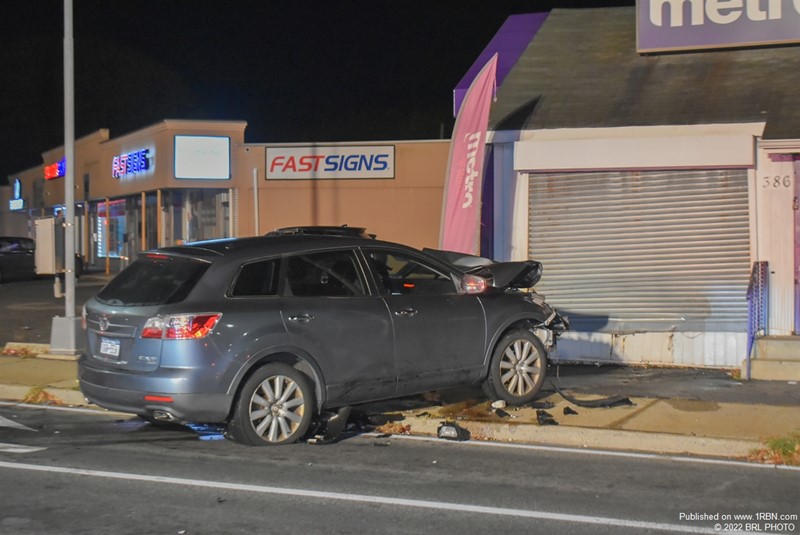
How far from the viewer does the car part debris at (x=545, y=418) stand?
8195 millimetres

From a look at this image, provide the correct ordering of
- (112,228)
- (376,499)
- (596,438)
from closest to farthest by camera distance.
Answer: (376,499), (596,438), (112,228)

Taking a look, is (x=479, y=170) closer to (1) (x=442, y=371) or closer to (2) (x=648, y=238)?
(2) (x=648, y=238)

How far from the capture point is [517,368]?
9016 mm

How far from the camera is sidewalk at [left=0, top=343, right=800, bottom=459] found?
7770 millimetres

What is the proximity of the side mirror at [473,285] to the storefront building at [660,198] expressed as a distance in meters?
3.70

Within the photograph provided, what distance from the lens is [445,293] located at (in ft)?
28.0

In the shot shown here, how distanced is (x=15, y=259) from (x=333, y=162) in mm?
10961

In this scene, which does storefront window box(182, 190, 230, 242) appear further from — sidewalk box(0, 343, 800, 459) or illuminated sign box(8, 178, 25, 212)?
illuminated sign box(8, 178, 25, 212)

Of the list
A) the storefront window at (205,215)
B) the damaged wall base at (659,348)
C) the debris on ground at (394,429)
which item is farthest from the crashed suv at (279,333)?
the storefront window at (205,215)

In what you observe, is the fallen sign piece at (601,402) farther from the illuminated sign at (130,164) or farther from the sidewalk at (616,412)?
the illuminated sign at (130,164)

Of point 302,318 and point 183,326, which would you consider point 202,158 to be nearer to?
point 302,318

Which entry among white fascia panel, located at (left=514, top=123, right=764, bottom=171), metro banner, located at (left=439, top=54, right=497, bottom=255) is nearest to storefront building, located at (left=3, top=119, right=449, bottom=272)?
metro banner, located at (left=439, top=54, right=497, bottom=255)

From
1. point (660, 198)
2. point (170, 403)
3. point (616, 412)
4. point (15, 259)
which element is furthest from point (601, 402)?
point (15, 259)

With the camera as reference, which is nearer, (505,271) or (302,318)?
(302,318)
